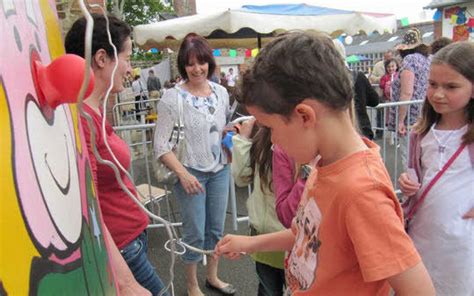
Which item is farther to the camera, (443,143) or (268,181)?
(443,143)

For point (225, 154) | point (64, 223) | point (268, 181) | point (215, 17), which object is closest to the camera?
point (64, 223)

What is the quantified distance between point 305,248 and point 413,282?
0.31 meters

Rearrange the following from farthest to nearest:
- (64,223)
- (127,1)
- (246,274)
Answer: (127,1)
(246,274)
(64,223)

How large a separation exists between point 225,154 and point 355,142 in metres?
1.93

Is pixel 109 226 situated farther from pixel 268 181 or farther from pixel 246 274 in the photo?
pixel 246 274

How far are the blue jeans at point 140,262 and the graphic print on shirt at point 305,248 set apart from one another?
83cm

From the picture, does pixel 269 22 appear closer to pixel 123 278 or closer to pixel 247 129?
pixel 247 129

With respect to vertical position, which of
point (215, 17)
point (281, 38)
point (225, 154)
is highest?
point (215, 17)

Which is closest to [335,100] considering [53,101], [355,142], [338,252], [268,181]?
[355,142]

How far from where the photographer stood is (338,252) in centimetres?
105

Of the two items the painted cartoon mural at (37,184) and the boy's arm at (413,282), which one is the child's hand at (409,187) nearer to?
the boy's arm at (413,282)

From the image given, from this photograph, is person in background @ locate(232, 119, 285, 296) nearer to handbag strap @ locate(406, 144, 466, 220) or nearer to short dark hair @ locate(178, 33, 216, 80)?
handbag strap @ locate(406, 144, 466, 220)

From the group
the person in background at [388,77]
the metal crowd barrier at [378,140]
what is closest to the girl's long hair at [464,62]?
the metal crowd barrier at [378,140]

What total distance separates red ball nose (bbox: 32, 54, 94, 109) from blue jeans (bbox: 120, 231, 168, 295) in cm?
122
